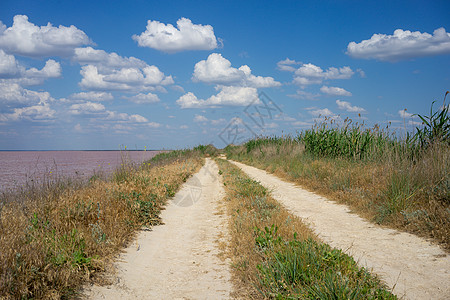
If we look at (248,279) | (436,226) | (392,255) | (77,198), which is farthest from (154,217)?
(436,226)

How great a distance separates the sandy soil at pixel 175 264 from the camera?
3.90 metres

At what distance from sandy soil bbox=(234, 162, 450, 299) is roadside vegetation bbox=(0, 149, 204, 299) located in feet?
12.4

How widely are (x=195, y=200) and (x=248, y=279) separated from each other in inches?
269

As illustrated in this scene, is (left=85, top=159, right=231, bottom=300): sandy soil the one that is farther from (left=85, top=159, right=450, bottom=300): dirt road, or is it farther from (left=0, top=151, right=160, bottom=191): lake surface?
(left=0, top=151, right=160, bottom=191): lake surface

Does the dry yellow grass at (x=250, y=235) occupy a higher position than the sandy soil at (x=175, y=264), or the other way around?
the dry yellow grass at (x=250, y=235)

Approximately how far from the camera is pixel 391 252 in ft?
15.8

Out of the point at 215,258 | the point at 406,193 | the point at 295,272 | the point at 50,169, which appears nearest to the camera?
the point at 295,272

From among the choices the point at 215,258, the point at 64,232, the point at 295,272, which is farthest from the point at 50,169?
the point at 295,272

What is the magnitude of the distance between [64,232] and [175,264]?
1995 millimetres

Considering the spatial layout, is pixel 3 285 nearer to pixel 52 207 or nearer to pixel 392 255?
pixel 52 207

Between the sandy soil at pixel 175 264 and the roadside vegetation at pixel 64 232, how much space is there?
11.1 inches

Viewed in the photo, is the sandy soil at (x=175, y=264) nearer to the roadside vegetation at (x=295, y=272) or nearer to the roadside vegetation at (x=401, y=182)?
the roadside vegetation at (x=295, y=272)

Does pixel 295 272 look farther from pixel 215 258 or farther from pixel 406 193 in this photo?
pixel 406 193

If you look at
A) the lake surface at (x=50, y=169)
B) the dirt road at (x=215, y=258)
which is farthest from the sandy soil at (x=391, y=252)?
the lake surface at (x=50, y=169)
